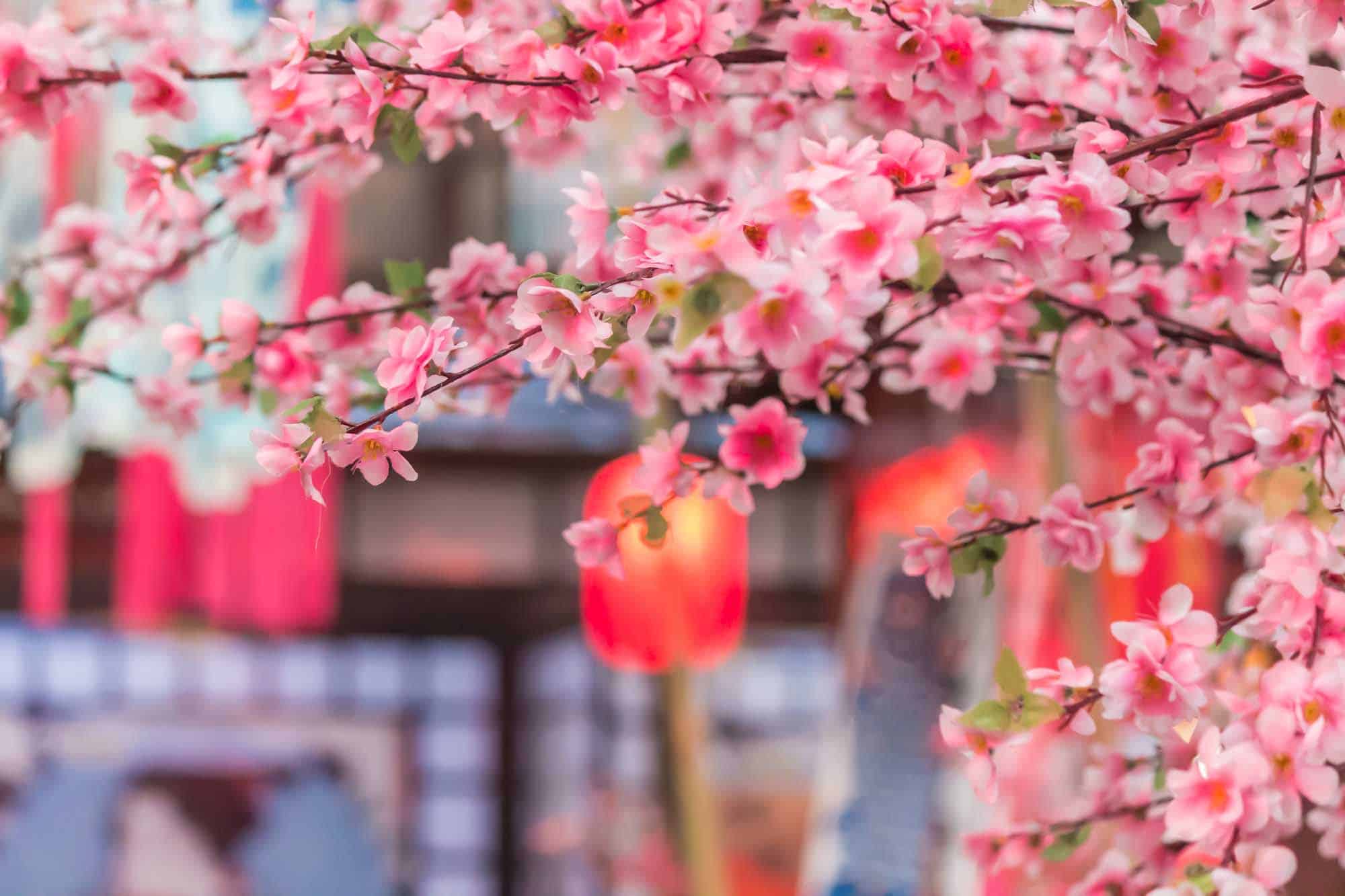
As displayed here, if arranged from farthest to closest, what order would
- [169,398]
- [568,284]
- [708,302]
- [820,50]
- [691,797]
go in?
[691,797] < [169,398] < [820,50] < [568,284] < [708,302]

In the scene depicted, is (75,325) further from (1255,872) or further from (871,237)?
(1255,872)

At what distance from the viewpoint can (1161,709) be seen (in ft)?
2.57

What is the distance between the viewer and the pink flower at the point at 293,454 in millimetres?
712

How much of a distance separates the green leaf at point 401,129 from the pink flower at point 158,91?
25cm

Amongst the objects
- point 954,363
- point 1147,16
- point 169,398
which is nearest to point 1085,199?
point 1147,16

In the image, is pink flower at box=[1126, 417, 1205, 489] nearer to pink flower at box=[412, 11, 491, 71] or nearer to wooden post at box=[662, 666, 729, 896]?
pink flower at box=[412, 11, 491, 71]

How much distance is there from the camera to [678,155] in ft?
4.26

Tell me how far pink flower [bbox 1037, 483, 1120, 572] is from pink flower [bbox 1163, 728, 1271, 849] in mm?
192

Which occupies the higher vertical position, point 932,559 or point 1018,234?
point 1018,234

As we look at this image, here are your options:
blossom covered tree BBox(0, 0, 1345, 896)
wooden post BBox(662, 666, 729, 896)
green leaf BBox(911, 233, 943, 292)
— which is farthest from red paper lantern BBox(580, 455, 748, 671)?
green leaf BBox(911, 233, 943, 292)

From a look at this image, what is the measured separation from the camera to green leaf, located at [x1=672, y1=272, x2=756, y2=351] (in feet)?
1.90

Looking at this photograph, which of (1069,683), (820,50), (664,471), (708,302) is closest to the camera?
(708,302)

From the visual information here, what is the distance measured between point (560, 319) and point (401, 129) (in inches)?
12.4

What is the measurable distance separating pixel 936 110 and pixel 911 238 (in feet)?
1.11
